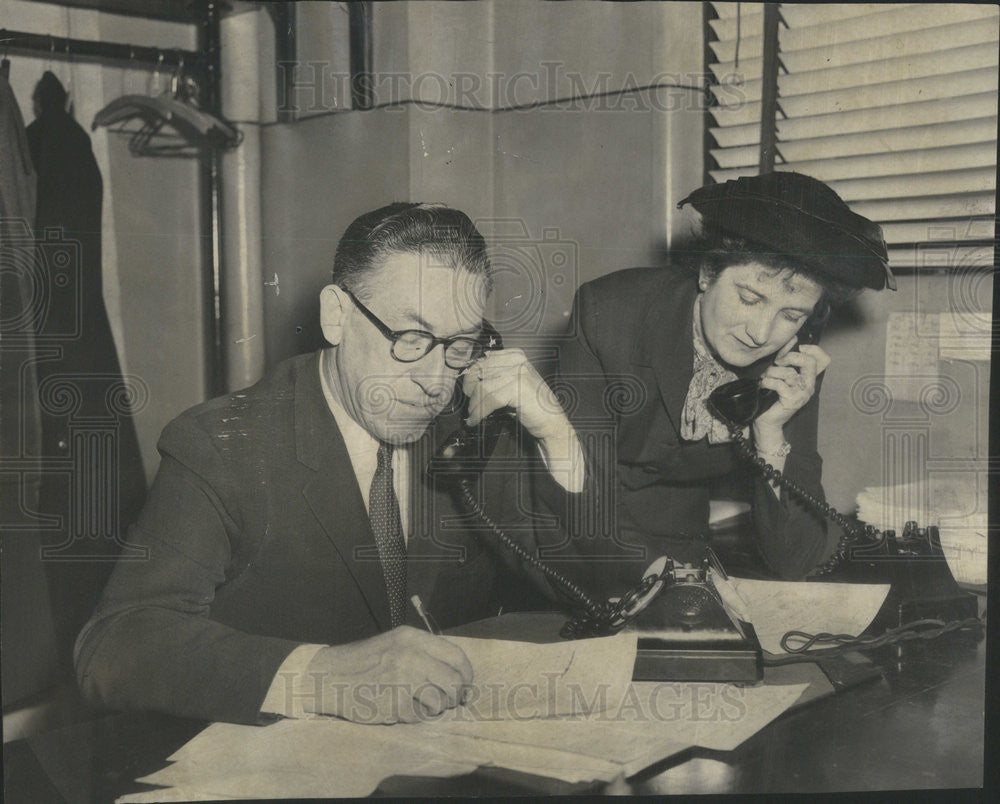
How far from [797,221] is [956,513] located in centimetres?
65

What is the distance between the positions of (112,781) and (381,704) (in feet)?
1.39

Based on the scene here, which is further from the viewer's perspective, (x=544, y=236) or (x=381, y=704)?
(x=544, y=236)

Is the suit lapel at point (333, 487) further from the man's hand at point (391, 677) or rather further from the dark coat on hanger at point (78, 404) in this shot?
the dark coat on hanger at point (78, 404)

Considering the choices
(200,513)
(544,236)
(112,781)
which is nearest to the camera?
(112,781)

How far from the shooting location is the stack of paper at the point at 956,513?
1739 millimetres

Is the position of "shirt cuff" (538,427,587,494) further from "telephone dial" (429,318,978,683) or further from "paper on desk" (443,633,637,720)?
"paper on desk" (443,633,637,720)

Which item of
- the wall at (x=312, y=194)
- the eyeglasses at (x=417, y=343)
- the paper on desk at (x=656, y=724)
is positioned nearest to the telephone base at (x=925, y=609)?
the paper on desk at (x=656, y=724)

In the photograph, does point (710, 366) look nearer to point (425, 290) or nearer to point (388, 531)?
point (425, 290)

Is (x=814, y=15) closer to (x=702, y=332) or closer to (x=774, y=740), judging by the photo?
(x=702, y=332)

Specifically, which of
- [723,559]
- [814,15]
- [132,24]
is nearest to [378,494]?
[723,559]

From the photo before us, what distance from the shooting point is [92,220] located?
1581mm

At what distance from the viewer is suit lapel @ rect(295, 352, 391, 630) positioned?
5.12ft

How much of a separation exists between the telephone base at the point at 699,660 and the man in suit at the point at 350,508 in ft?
0.75

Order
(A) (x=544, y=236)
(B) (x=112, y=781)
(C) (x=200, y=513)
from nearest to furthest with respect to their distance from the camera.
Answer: (B) (x=112, y=781) → (C) (x=200, y=513) → (A) (x=544, y=236)
